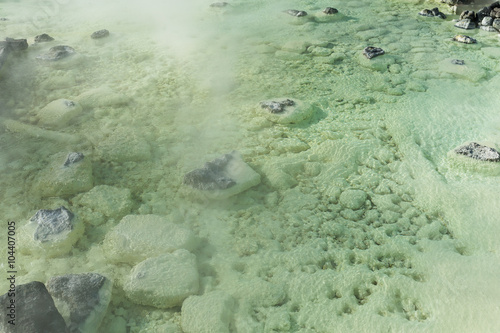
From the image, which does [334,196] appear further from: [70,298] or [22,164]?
[22,164]

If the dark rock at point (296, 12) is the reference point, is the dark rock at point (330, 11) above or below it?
above

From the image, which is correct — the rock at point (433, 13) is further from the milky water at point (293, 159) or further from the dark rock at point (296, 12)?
the dark rock at point (296, 12)

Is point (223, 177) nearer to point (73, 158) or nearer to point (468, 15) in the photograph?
point (73, 158)

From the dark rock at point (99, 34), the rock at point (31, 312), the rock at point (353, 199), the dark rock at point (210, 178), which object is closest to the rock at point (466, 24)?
the rock at point (353, 199)

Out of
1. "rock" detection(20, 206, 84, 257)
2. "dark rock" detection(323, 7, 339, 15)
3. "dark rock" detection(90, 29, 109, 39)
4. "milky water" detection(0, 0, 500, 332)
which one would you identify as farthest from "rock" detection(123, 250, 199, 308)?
"dark rock" detection(323, 7, 339, 15)

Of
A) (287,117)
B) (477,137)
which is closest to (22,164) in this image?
(287,117)

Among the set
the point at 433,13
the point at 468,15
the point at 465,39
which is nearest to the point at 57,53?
the point at 465,39
